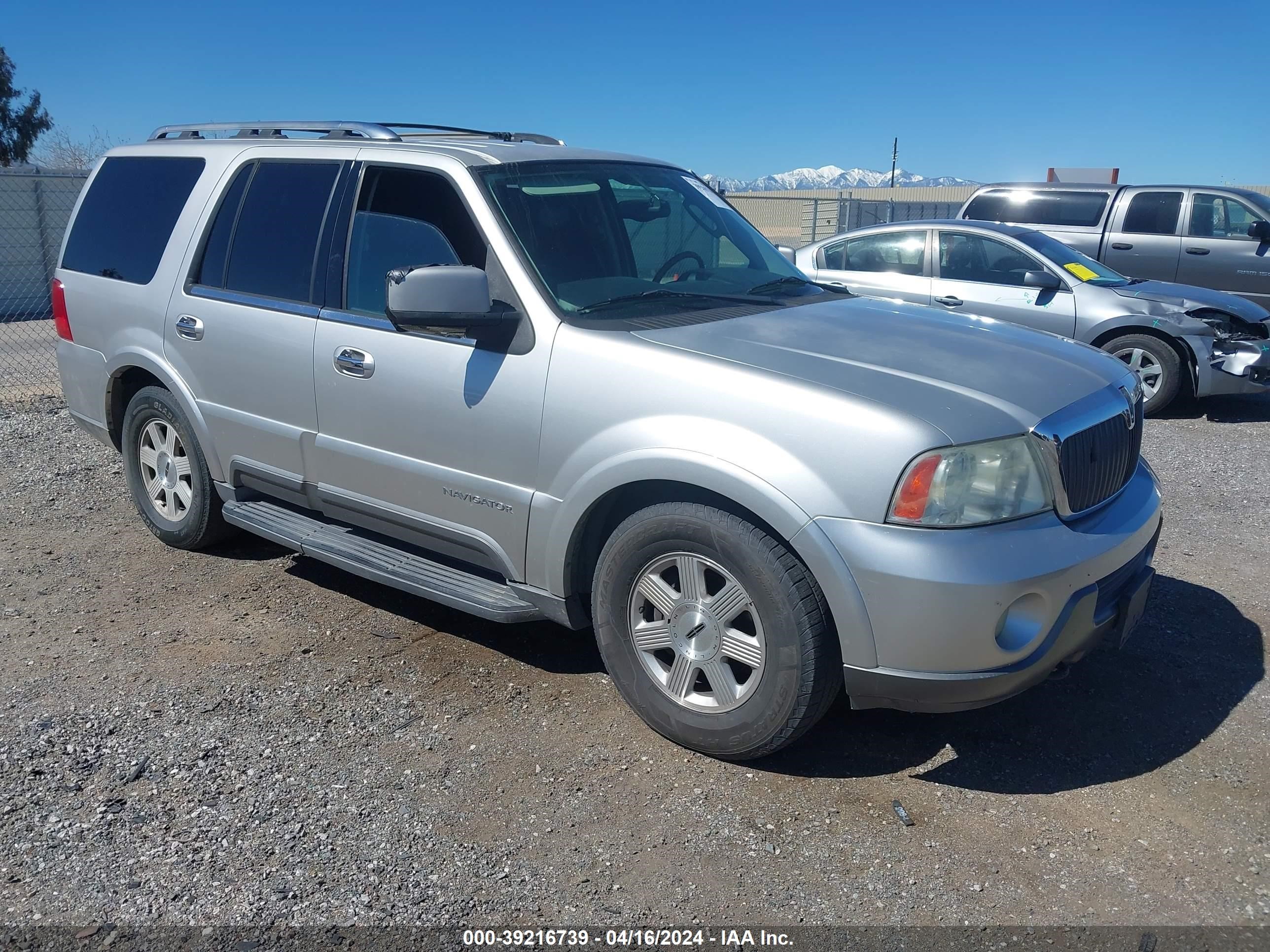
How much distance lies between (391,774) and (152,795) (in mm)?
747

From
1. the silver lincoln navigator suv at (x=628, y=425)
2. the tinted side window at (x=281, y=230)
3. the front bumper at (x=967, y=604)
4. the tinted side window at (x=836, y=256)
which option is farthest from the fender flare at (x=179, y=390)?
the tinted side window at (x=836, y=256)

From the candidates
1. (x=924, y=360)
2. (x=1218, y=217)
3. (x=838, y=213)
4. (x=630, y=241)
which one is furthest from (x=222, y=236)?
(x=838, y=213)

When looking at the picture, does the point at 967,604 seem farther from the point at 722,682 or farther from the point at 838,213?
the point at 838,213

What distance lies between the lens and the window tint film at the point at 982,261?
9.34 meters

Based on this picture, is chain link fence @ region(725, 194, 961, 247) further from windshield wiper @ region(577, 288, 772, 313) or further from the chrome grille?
the chrome grille

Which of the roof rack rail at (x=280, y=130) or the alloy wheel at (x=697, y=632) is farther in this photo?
the roof rack rail at (x=280, y=130)

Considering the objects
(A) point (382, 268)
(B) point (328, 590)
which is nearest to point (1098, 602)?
(A) point (382, 268)

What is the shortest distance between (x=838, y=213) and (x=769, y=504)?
71.2 ft

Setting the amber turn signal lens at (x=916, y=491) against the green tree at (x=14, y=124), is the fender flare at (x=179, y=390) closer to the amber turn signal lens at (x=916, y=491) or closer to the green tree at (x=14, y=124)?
the amber turn signal lens at (x=916, y=491)

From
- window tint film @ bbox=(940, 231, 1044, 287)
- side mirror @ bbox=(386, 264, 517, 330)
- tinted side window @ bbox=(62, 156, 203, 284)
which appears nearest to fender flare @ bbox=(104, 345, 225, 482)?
tinted side window @ bbox=(62, 156, 203, 284)

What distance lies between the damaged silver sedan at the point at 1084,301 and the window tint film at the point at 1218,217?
2.67 metres

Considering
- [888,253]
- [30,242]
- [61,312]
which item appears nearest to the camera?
[61,312]

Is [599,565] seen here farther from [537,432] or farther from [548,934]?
[548,934]

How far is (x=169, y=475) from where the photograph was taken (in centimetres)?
539
